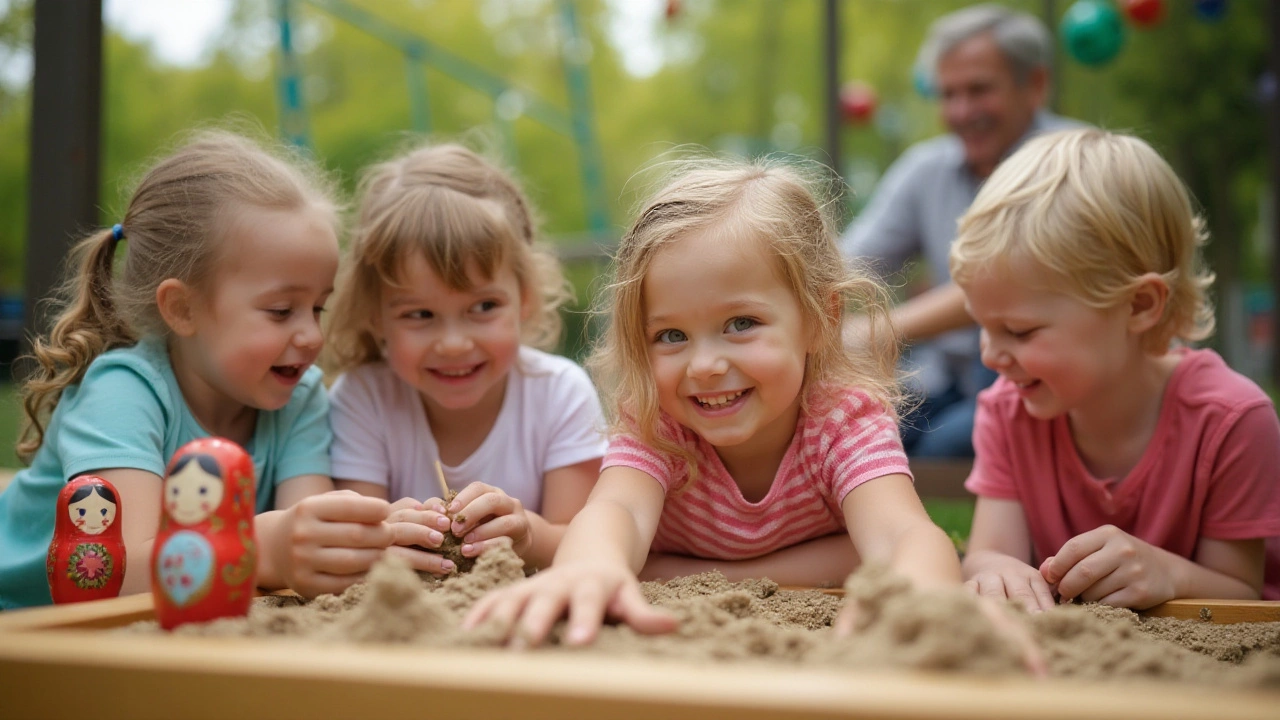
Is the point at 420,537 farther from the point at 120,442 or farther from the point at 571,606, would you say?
the point at 120,442

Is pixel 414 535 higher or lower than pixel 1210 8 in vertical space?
lower

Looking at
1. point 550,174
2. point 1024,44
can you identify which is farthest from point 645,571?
point 550,174

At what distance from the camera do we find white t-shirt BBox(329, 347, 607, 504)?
2.42 meters

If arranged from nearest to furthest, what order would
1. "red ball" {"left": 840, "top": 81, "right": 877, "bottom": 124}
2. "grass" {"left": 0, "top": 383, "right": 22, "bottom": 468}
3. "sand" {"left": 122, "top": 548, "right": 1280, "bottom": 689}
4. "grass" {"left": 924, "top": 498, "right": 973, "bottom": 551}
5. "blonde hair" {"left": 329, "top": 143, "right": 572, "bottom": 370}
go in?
"sand" {"left": 122, "top": 548, "right": 1280, "bottom": 689}, "blonde hair" {"left": 329, "top": 143, "right": 572, "bottom": 370}, "grass" {"left": 924, "top": 498, "right": 973, "bottom": 551}, "grass" {"left": 0, "top": 383, "right": 22, "bottom": 468}, "red ball" {"left": 840, "top": 81, "right": 877, "bottom": 124}

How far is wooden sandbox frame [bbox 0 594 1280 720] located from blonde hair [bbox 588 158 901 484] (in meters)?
0.84

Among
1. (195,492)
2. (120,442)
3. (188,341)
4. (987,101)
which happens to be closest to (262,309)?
(188,341)

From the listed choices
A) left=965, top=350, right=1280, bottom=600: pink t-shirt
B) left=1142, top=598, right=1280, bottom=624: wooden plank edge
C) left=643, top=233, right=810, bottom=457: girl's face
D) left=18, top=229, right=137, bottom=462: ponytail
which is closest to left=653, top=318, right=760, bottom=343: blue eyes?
left=643, top=233, right=810, bottom=457: girl's face

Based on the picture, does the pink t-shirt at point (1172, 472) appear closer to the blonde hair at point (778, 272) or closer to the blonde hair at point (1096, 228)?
the blonde hair at point (1096, 228)

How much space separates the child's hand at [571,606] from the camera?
4.13 feet

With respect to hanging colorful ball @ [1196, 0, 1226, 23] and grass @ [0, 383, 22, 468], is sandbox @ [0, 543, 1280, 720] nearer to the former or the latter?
grass @ [0, 383, 22, 468]

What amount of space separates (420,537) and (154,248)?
0.94 meters

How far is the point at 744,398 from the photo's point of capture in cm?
190

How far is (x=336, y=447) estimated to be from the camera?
93.4 inches

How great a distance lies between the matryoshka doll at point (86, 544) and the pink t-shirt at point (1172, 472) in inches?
67.7
